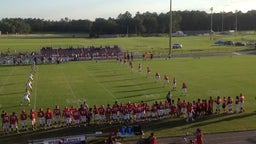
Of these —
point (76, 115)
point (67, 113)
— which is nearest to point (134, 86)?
point (76, 115)

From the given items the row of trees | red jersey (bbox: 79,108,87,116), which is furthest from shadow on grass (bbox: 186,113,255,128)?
the row of trees

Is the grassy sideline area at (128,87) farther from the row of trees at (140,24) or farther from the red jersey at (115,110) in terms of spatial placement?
the row of trees at (140,24)

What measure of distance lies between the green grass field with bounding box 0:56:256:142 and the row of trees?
89240 millimetres

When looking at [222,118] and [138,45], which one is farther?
[138,45]

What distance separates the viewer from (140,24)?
152 meters

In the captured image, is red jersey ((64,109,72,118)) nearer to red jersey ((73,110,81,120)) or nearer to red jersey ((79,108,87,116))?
red jersey ((73,110,81,120))

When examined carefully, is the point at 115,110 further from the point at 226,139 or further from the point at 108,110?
the point at 226,139

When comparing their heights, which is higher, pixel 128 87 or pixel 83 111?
pixel 83 111

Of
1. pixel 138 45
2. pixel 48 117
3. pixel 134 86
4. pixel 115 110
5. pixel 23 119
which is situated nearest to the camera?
pixel 23 119

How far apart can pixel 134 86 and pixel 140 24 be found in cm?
11399

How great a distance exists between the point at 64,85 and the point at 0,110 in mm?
11319

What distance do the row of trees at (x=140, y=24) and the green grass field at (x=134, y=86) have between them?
8924cm

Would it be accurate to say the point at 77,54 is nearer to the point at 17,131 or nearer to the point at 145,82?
the point at 145,82

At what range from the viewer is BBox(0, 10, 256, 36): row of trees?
152750 mm
